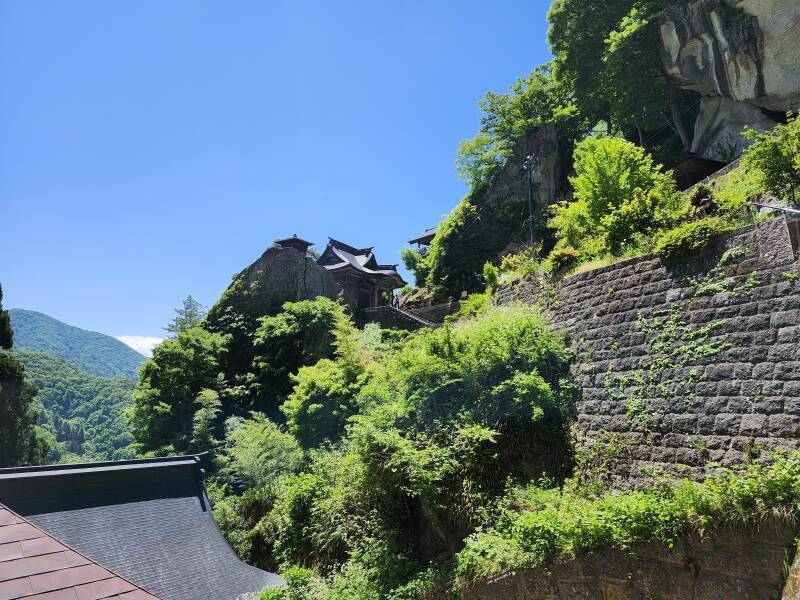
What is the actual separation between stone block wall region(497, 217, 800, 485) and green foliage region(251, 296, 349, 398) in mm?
13796

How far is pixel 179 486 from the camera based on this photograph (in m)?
7.94

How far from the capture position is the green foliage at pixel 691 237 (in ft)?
23.4

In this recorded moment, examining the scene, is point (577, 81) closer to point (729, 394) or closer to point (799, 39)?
point (799, 39)

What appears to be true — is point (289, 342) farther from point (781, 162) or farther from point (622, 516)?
point (781, 162)

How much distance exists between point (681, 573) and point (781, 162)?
20.4ft

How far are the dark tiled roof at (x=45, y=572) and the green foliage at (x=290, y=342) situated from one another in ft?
57.7

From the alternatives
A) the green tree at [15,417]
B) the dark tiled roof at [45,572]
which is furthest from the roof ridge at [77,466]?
the green tree at [15,417]

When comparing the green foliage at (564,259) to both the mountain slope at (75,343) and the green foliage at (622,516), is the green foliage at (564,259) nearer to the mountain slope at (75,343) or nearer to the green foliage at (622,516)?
the green foliage at (622,516)

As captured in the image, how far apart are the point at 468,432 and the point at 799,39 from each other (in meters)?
17.4

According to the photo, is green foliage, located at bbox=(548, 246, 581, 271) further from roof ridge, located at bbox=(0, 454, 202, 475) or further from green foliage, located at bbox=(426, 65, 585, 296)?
green foliage, located at bbox=(426, 65, 585, 296)

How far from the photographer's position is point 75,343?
126m

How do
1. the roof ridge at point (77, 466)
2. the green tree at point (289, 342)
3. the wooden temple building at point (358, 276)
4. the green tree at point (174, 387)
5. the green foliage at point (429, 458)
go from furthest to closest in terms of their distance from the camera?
the wooden temple building at point (358, 276) < the green tree at point (289, 342) < the green tree at point (174, 387) < the green foliage at point (429, 458) < the roof ridge at point (77, 466)

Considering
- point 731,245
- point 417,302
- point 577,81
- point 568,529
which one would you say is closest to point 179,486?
point 568,529

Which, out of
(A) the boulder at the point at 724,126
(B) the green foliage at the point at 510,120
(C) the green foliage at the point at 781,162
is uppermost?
(B) the green foliage at the point at 510,120
